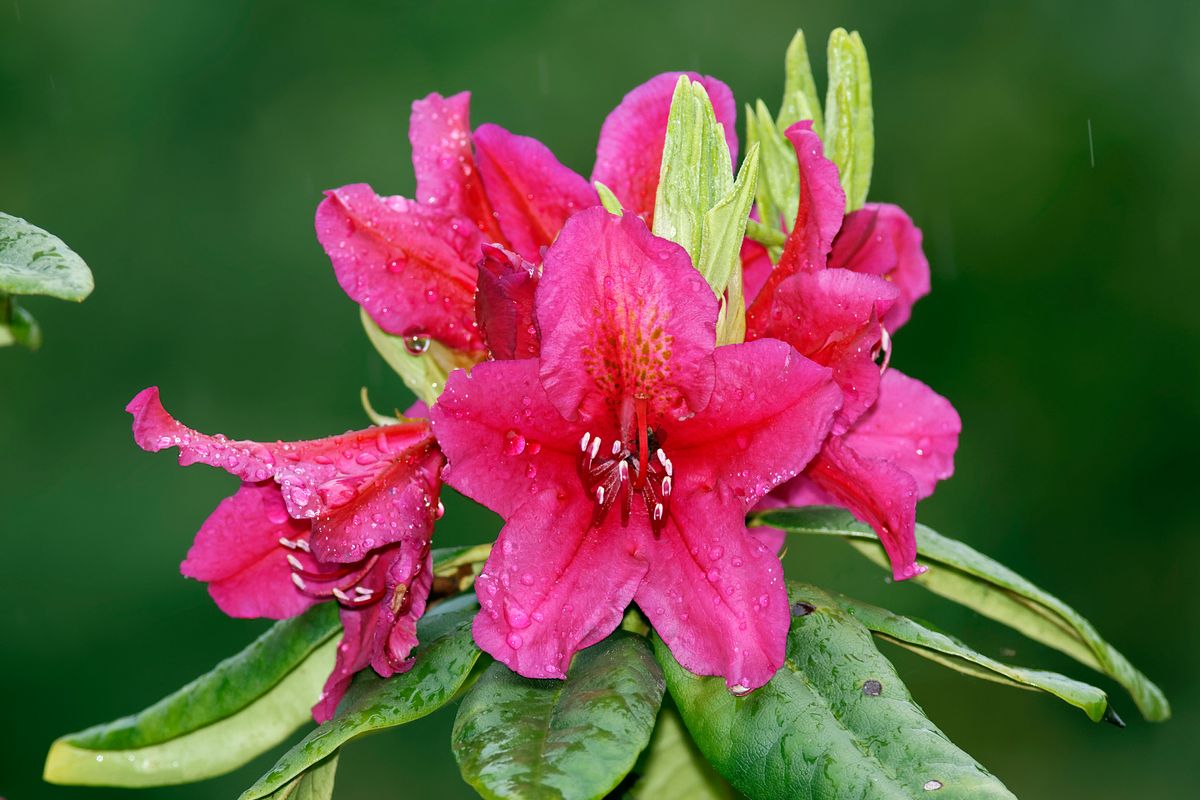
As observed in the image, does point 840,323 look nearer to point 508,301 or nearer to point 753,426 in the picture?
point 753,426

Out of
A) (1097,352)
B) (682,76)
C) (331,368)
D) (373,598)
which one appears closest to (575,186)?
(682,76)

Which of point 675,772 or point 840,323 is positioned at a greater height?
point 840,323

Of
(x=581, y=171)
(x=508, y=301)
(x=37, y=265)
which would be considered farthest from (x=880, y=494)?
(x=581, y=171)

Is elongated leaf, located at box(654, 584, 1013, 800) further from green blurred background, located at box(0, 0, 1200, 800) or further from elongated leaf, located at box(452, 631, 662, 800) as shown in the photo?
green blurred background, located at box(0, 0, 1200, 800)

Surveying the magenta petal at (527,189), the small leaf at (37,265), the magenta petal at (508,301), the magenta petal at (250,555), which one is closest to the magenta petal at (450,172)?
the magenta petal at (527,189)

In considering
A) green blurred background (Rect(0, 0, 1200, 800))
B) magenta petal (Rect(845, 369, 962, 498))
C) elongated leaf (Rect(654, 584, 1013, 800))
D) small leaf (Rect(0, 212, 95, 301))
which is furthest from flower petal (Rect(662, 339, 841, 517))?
green blurred background (Rect(0, 0, 1200, 800))

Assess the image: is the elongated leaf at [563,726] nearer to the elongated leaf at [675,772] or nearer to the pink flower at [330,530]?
the pink flower at [330,530]
